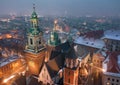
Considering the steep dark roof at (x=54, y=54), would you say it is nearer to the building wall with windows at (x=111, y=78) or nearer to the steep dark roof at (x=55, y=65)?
the steep dark roof at (x=55, y=65)

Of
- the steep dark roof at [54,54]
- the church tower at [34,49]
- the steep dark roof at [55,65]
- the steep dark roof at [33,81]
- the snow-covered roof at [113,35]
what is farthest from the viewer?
the snow-covered roof at [113,35]

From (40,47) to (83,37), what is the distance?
24208 mm

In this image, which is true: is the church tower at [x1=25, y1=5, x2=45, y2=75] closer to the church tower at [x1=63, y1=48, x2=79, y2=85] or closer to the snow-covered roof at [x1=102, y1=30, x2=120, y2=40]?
the church tower at [x1=63, y1=48, x2=79, y2=85]

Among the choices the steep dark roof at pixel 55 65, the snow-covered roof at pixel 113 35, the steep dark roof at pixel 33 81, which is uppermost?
the snow-covered roof at pixel 113 35

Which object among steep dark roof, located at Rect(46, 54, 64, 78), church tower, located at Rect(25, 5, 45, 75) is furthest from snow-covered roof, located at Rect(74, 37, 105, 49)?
church tower, located at Rect(25, 5, 45, 75)

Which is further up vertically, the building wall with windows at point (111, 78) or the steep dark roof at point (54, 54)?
the steep dark roof at point (54, 54)

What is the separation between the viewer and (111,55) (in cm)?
4591

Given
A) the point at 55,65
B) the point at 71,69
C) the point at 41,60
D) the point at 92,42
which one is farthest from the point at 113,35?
the point at 71,69

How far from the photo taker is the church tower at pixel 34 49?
44812 mm

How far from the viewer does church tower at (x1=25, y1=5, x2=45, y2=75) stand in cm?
4481

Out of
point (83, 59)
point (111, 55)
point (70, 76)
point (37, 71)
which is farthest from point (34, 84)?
point (111, 55)

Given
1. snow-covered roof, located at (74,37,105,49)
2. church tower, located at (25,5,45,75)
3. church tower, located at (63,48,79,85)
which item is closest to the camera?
church tower, located at (63,48,79,85)

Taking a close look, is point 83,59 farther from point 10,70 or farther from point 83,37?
point 10,70

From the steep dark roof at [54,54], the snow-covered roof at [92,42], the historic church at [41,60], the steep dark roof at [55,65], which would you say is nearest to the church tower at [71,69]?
the historic church at [41,60]
